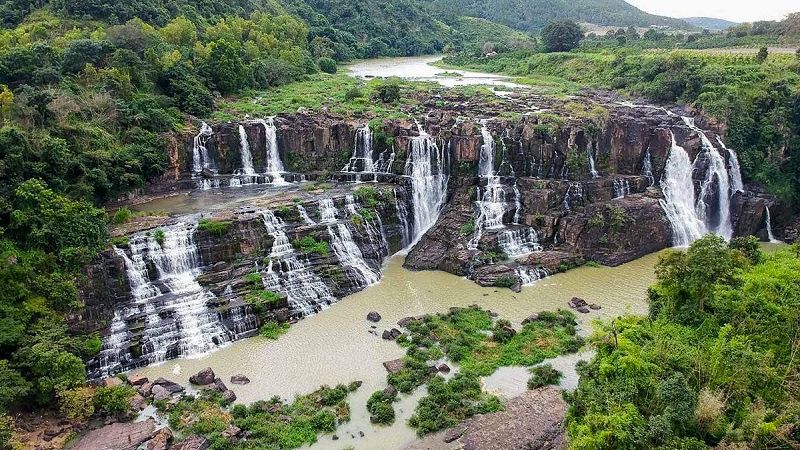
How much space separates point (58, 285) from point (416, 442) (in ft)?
46.0

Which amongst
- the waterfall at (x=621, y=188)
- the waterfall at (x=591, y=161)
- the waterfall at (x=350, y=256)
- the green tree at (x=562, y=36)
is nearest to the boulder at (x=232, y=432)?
the waterfall at (x=350, y=256)

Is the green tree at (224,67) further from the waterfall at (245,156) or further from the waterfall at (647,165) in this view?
the waterfall at (647,165)

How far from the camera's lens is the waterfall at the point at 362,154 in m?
34.2

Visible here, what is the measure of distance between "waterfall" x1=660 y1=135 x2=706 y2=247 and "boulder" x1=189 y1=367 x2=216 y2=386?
→ 25403 millimetres

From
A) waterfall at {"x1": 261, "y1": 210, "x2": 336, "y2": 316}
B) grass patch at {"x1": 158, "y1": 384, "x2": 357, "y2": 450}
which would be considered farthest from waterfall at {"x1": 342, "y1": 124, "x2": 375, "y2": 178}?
grass patch at {"x1": 158, "y1": 384, "x2": 357, "y2": 450}

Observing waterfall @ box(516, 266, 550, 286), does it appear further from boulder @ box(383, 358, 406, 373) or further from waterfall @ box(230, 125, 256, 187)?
waterfall @ box(230, 125, 256, 187)

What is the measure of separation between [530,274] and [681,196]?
13024 mm

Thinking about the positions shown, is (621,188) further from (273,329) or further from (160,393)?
(160,393)

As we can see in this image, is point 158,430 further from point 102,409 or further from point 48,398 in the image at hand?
point 48,398

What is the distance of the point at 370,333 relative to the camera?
22.2m

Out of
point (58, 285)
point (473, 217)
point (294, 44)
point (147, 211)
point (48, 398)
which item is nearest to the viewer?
point (48, 398)

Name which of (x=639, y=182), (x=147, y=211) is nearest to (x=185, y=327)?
(x=147, y=211)

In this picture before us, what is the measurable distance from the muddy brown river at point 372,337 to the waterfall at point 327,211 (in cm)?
383

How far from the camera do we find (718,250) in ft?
59.9
